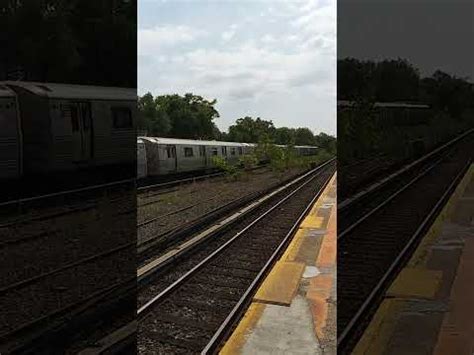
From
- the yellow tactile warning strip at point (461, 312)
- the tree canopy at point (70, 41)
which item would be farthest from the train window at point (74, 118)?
the yellow tactile warning strip at point (461, 312)

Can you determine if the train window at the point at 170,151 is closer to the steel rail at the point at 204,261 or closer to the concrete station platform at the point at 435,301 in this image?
the steel rail at the point at 204,261

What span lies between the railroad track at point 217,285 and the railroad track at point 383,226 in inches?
10.4

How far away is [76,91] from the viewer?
198 centimetres

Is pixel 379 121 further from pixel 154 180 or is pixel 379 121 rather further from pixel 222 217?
pixel 154 180

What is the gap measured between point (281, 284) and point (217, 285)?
0.93 ft

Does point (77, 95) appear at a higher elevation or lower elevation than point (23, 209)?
higher

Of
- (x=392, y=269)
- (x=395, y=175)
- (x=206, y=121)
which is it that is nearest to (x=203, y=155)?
(x=206, y=121)

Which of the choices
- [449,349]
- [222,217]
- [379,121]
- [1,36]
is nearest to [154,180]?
[222,217]

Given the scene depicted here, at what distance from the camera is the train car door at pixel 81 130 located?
6.46ft

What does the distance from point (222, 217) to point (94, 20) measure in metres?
0.97

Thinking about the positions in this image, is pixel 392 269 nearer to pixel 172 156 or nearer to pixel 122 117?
pixel 172 156

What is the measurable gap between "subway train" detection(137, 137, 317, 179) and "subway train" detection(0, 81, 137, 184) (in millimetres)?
95

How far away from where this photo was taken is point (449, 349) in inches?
Answer: 68.5

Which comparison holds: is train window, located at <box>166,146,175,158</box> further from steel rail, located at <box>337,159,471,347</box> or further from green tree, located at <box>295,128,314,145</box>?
steel rail, located at <box>337,159,471,347</box>
